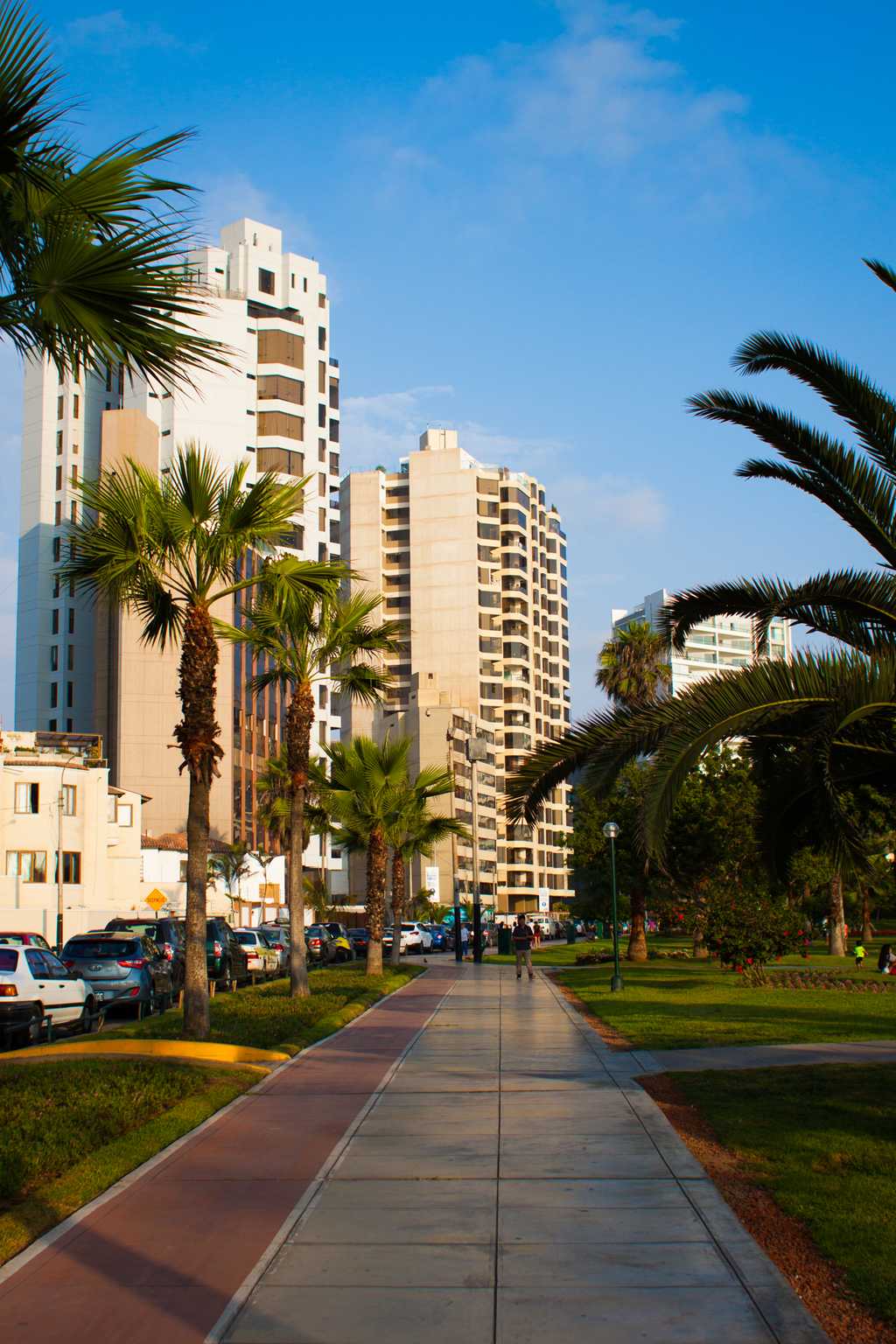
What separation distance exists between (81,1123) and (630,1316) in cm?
620

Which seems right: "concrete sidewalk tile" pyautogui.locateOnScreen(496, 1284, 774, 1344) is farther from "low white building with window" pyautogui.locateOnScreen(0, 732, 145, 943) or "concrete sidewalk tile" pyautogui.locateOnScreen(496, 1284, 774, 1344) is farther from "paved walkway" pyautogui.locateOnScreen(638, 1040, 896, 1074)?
"low white building with window" pyautogui.locateOnScreen(0, 732, 145, 943)

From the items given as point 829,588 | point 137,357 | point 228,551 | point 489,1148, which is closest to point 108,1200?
point 489,1148

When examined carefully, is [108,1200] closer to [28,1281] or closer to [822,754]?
[28,1281]

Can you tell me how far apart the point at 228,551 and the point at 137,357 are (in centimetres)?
1129

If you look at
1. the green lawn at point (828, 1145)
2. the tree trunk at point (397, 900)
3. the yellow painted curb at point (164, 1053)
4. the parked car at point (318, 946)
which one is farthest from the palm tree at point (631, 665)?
the green lawn at point (828, 1145)

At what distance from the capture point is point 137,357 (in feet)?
25.3

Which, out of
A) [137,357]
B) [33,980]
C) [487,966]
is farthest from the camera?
[487,966]

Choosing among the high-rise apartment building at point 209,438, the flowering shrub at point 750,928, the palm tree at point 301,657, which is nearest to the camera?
the palm tree at point 301,657

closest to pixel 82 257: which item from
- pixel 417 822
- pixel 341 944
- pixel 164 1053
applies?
pixel 164 1053

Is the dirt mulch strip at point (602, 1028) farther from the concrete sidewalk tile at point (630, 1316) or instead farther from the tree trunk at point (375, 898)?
the concrete sidewalk tile at point (630, 1316)

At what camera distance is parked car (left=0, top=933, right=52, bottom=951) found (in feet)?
72.0

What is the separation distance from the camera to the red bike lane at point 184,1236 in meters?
6.18

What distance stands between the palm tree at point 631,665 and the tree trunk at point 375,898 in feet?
67.2

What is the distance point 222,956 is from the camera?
109ft
